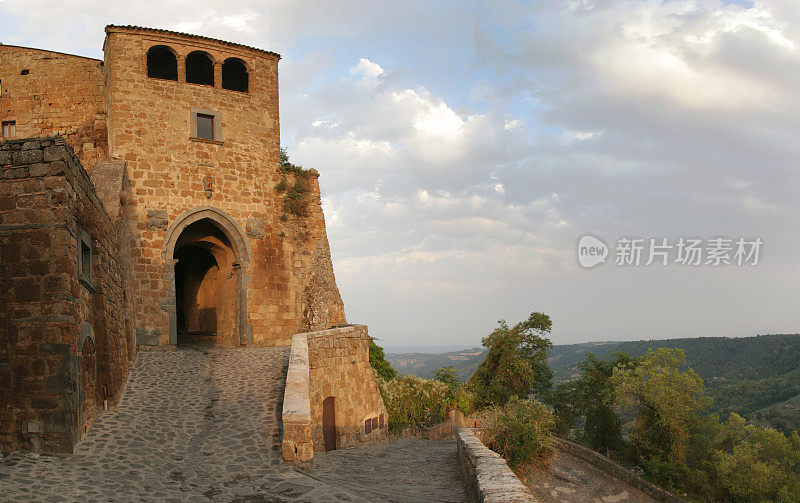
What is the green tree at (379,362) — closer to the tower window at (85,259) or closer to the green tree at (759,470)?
the tower window at (85,259)

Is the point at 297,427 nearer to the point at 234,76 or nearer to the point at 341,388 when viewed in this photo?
the point at 341,388

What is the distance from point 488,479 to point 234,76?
17.0 metres

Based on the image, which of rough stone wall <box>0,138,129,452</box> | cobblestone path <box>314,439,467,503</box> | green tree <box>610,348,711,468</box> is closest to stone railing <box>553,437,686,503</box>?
green tree <box>610,348,711,468</box>

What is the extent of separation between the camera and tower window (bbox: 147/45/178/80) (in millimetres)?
18172

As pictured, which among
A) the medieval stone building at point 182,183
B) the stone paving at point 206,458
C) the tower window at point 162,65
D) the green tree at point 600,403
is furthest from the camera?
the green tree at point 600,403

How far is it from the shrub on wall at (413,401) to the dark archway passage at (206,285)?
5431 millimetres

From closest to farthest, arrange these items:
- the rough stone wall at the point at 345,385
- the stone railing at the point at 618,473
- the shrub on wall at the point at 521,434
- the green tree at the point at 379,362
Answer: the shrub on wall at the point at 521,434 → the rough stone wall at the point at 345,385 → the green tree at the point at 379,362 → the stone railing at the point at 618,473

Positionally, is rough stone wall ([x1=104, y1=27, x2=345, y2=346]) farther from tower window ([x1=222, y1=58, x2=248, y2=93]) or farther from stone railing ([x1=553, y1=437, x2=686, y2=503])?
stone railing ([x1=553, y1=437, x2=686, y2=503])

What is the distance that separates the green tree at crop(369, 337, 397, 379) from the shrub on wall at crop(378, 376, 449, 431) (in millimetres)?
515

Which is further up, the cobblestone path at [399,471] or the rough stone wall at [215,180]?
the rough stone wall at [215,180]

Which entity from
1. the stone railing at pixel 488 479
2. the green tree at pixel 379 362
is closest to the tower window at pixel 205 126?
the green tree at pixel 379 362

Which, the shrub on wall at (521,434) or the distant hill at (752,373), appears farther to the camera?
the distant hill at (752,373)

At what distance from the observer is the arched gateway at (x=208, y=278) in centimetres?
1589

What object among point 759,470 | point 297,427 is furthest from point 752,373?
point 297,427
